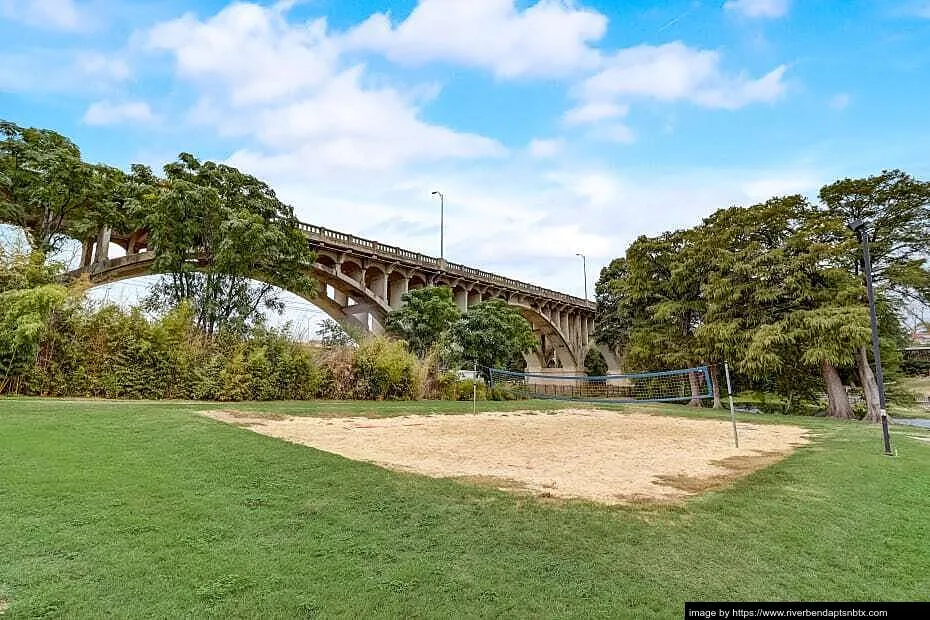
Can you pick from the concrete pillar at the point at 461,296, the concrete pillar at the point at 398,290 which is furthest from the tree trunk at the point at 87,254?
the concrete pillar at the point at 461,296

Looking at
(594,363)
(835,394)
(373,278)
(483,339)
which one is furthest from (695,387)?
(594,363)

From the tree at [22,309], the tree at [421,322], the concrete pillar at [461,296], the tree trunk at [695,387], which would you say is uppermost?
the concrete pillar at [461,296]

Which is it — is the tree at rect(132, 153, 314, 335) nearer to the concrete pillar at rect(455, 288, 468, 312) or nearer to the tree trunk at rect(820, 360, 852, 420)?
the concrete pillar at rect(455, 288, 468, 312)

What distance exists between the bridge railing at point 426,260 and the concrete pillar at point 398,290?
54.2 inches

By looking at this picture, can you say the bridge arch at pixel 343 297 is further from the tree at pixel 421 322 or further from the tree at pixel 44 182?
the tree at pixel 44 182

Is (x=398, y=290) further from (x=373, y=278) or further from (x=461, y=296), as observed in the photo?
(x=461, y=296)

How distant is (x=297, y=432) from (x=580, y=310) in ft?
136

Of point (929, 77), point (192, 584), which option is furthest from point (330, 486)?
point (929, 77)

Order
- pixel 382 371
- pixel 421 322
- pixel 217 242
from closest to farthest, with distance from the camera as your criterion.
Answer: pixel 217 242, pixel 382 371, pixel 421 322

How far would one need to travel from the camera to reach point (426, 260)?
31188 mm

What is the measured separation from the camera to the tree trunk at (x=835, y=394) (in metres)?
17.6

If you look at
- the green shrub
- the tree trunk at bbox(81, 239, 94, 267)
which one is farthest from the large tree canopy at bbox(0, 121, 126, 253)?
the green shrub

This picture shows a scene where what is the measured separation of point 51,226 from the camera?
15867mm

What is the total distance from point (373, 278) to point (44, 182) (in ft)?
54.3
